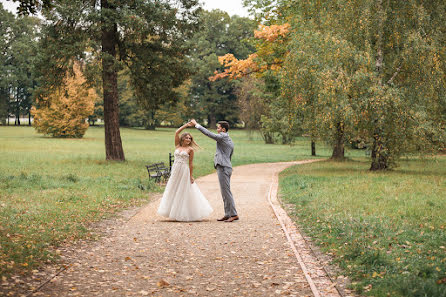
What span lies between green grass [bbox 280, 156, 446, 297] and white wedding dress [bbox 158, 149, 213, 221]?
2235 mm

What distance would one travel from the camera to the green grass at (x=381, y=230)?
18.4 feet

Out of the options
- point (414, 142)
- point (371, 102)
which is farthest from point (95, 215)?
point (414, 142)

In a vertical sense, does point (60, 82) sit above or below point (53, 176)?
above

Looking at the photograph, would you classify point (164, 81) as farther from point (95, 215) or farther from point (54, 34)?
→ point (95, 215)

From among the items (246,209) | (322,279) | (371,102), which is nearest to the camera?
(322,279)

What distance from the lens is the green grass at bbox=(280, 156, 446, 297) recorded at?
562 centimetres

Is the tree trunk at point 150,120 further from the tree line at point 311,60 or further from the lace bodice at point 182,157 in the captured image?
the lace bodice at point 182,157

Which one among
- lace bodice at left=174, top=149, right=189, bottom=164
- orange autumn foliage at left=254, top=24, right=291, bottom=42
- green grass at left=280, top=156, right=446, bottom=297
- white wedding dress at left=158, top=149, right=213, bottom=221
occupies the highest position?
orange autumn foliage at left=254, top=24, right=291, bottom=42

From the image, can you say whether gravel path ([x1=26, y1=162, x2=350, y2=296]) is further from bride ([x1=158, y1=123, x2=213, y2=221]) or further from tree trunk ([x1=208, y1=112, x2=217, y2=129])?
tree trunk ([x1=208, y1=112, x2=217, y2=129])

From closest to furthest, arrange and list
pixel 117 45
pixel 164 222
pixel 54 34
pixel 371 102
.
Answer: pixel 164 222
pixel 371 102
pixel 54 34
pixel 117 45

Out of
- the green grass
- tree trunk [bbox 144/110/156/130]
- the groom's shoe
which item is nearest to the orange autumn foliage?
the green grass

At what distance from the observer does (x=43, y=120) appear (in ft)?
183

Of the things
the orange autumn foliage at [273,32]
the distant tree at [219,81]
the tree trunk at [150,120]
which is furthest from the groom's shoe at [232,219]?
the distant tree at [219,81]

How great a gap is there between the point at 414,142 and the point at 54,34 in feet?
57.0
